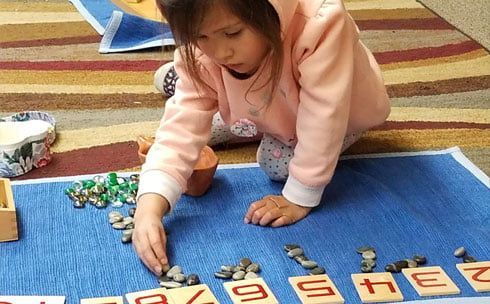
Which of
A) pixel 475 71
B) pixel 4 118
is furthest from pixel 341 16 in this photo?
pixel 475 71

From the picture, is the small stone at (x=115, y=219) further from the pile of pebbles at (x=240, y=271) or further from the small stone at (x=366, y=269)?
the small stone at (x=366, y=269)

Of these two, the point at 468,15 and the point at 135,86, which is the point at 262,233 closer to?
the point at 135,86

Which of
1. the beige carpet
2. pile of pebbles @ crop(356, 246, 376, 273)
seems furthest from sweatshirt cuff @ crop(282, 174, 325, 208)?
the beige carpet

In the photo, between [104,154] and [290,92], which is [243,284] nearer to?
[290,92]

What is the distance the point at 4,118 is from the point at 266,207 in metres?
0.51

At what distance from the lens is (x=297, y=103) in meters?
1.10

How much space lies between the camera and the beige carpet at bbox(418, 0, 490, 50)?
1.89m

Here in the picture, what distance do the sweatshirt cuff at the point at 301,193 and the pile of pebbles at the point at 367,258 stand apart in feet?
0.35

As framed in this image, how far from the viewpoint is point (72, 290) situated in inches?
36.7

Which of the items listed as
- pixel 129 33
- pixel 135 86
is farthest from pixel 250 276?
pixel 129 33

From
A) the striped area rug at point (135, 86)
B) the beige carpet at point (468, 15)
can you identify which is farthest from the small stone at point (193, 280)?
the beige carpet at point (468, 15)

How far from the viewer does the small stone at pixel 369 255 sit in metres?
1.00

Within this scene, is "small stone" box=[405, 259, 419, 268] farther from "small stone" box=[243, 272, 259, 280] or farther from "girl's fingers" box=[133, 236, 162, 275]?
"girl's fingers" box=[133, 236, 162, 275]

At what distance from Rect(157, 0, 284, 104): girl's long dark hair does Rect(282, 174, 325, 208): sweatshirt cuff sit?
0.58ft
